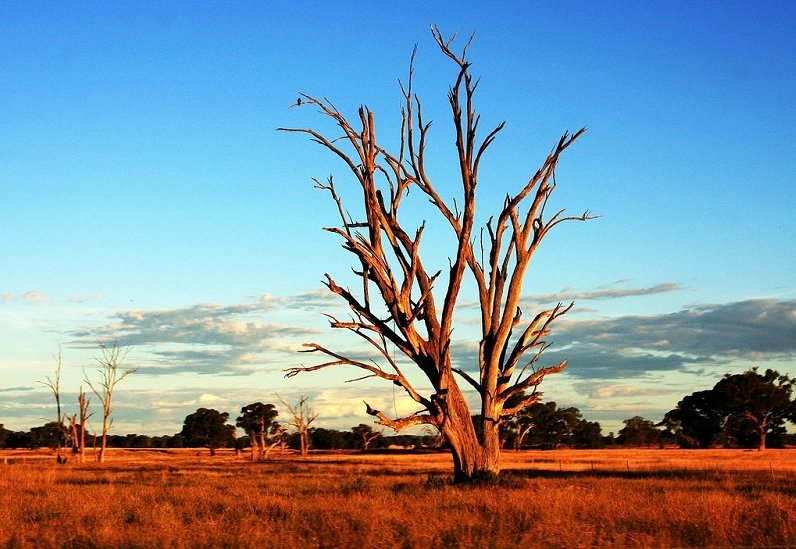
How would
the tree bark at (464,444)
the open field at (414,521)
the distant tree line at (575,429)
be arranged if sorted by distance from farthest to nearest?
the distant tree line at (575,429)
the tree bark at (464,444)
the open field at (414,521)

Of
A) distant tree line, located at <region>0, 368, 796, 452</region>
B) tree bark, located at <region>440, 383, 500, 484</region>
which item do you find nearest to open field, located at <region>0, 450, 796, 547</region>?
tree bark, located at <region>440, 383, 500, 484</region>

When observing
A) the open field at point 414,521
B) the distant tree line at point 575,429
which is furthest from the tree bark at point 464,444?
the distant tree line at point 575,429

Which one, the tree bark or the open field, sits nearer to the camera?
the open field

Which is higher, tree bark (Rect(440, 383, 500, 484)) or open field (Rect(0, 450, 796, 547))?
tree bark (Rect(440, 383, 500, 484))

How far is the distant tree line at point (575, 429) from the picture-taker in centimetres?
8025

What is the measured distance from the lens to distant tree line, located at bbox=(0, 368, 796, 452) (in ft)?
263

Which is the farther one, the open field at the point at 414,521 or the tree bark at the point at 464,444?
the tree bark at the point at 464,444

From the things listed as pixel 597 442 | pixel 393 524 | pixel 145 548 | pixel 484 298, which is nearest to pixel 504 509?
pixel 393 524

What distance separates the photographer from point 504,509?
45.4 feet

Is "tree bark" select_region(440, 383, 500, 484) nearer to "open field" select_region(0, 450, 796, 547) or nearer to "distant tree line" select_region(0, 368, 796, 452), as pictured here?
"open field" select_region(0, 450, 796, 547)

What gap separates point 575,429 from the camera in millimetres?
101312

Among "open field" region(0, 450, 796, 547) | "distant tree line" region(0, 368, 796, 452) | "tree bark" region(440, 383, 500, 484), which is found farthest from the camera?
"distant tree line" region(0, 368, 796, 452)

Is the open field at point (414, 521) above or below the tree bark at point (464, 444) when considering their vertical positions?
below

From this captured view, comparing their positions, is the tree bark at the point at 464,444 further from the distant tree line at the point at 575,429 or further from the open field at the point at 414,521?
the distant tree line at the point at 575,429
